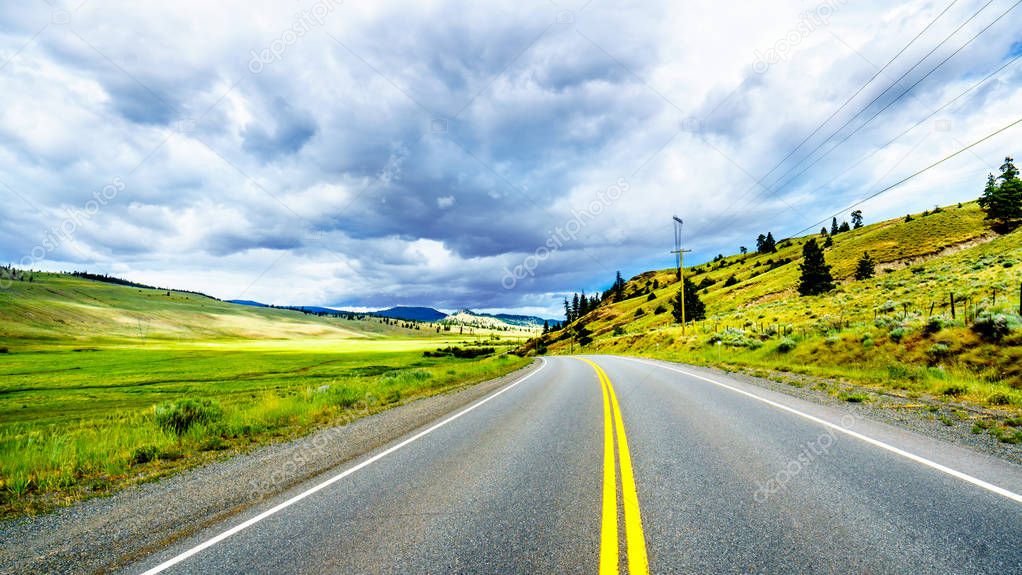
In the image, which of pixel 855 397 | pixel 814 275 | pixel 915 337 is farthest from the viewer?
pixel 814 275

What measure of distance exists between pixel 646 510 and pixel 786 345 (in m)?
23.1

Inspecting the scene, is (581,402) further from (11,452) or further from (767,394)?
(11,452)

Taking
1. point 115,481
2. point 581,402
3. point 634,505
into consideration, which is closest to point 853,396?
point 581,402

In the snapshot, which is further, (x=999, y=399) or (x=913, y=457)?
(x=999, y=399)

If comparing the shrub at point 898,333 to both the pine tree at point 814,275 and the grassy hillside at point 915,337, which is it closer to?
the grassy hillside at point 915,337

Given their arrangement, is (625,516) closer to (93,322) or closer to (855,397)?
(855,397)

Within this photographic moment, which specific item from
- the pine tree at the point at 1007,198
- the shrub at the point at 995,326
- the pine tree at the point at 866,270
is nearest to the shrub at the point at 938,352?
the shrub at the point at 995,326

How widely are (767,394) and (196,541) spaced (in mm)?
14230

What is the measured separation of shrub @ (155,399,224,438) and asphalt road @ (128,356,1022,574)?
670 cm

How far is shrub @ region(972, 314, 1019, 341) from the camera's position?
42.4ft

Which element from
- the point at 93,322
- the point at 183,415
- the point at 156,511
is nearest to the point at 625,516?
the point at 156,511

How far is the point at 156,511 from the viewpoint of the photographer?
5383 mm

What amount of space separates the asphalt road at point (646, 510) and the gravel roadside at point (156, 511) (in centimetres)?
49

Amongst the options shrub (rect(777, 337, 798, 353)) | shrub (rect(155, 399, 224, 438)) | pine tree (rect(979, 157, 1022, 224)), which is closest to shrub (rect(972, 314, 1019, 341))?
shrub (rect(777, 337, 798, 353))
